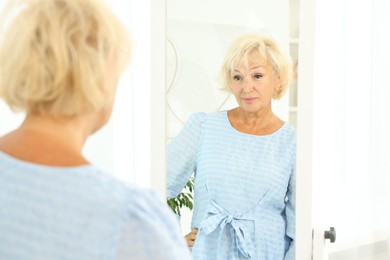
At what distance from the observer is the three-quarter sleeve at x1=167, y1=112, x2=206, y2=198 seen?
1492 millimetres

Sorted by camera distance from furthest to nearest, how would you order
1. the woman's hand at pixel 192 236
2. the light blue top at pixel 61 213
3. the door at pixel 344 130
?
the woman's hand at pixel 192 236 < the door at pixel 344 130 < the light blue top at pixel 61 213

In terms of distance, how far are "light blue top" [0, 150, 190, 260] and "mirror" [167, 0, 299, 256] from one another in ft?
2.48

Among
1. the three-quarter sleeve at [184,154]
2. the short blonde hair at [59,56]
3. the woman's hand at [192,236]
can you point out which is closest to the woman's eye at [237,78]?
the three-quarter sleeve at [184,154]

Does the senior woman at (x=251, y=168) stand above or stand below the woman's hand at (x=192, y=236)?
above

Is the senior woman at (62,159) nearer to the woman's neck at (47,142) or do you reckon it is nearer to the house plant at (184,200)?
the woman's neck at (47,142)

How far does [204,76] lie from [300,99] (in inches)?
11.1

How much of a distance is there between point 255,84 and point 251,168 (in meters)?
0.21

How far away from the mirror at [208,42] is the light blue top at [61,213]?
29.7 inches

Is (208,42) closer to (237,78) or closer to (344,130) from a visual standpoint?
(237,78)

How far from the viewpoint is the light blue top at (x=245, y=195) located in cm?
135

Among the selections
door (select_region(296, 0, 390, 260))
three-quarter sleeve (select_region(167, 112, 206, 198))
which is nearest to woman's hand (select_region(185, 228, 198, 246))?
three-quarter sleeve (select_region(167, 112, 206, 198))

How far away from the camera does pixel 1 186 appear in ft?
2.19

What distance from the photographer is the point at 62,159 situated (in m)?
0.67

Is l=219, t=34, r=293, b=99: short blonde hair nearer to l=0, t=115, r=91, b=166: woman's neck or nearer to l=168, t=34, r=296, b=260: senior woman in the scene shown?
l=168, t=34, r=296, b=260: senior woman
